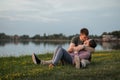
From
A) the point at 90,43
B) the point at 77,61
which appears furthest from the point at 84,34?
the point at 77,61

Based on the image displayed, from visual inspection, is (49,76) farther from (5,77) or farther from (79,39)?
(79,39)

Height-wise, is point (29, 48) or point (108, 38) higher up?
point (108, 38)

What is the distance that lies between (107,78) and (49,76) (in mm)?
1592

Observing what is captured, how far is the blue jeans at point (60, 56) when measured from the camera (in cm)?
908

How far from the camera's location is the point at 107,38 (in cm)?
7581

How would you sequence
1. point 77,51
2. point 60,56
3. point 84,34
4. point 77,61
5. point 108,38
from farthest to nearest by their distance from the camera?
point 108,38, point 77,51, point 84,34, point 60,56, point 77,61

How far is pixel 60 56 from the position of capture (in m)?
9.13

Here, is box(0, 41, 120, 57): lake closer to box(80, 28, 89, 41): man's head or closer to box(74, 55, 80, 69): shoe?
box(80, 28, 89, 41): man's head

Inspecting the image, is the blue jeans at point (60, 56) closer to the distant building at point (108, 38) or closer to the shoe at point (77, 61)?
the shoe at point (77, 61)

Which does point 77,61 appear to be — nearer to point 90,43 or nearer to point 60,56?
point 60,56

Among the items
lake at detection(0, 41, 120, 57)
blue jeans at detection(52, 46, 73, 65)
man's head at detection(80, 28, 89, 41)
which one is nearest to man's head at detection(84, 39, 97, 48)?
man's head at detection(80, 28, 89, 41)

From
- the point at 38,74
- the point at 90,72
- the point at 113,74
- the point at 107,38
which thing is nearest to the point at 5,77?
the point at 38,74

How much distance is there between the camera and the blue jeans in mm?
9078

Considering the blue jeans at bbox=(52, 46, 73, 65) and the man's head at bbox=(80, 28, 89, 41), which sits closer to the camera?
the blue jeans at bbox=(52, 46, 73, 65)
